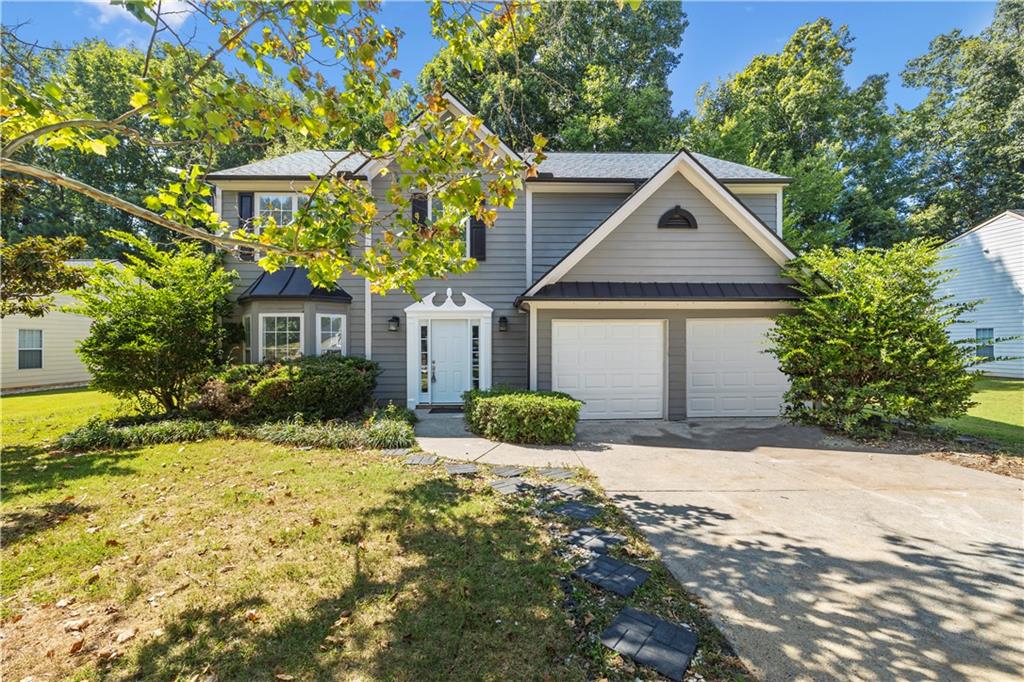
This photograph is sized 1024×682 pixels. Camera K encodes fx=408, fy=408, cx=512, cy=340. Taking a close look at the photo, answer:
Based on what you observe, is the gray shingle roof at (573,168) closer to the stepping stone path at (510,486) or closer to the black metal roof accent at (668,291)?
the black metal roof accent at (668,291)

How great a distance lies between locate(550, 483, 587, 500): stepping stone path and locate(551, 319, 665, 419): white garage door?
4.10 m

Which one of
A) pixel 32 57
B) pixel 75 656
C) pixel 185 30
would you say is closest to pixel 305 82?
pixel 185 30

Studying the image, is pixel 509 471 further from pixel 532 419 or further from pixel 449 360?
pixel 449 360

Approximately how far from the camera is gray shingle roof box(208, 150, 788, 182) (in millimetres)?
10820

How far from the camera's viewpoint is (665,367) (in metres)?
9.30

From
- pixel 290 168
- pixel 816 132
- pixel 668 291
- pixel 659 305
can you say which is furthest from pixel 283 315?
pixel 816 132

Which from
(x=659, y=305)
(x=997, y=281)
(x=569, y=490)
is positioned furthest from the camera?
(x=997, y=281)

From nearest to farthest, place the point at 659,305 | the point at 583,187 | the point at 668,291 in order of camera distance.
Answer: the point at 668,291 → the point at 659,305 → the point at 583,187

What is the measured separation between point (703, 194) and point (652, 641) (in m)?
9.27

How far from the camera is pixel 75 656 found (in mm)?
2482

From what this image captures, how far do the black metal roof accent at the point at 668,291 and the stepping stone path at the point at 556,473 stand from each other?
3971 millimetres

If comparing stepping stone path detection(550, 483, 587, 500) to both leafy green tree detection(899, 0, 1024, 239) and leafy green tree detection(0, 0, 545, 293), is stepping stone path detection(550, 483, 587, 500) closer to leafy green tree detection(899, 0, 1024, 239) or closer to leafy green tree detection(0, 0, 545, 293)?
leafy green tree detection(0, 0, 545, 293)

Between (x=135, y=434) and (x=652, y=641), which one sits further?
(x=135, y=434)

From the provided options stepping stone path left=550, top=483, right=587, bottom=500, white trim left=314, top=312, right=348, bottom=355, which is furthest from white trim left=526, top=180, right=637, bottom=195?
stepping stone path left=550, top=483, right=587, bottom=500
